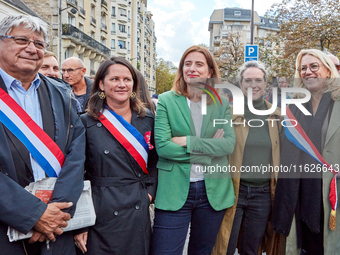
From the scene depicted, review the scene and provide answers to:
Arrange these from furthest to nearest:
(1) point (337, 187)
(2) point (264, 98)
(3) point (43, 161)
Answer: (2) point (264, 98)
(1) point (337, 187)
(3) point (43, 161)

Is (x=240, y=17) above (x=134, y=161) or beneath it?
above

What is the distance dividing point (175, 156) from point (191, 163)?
0.17 m

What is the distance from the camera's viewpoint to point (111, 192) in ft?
8.61

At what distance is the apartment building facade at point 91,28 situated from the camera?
24.6m

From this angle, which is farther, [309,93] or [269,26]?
[269,26]

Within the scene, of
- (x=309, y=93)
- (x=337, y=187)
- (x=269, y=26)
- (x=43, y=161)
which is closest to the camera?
(x=43, y=161)

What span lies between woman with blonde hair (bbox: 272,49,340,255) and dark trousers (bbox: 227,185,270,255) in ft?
0.39

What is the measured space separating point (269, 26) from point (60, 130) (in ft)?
282

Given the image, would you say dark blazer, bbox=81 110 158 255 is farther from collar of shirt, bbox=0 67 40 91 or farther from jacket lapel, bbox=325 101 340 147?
jacket lapel, bbox=325 101 340 147

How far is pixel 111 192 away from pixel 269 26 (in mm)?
85674

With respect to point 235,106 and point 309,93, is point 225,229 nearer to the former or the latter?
point 235,106

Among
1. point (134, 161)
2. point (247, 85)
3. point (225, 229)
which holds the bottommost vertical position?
point (225, 229)

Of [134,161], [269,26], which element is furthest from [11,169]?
[269,26]

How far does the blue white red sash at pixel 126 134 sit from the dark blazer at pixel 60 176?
0.25 metres
